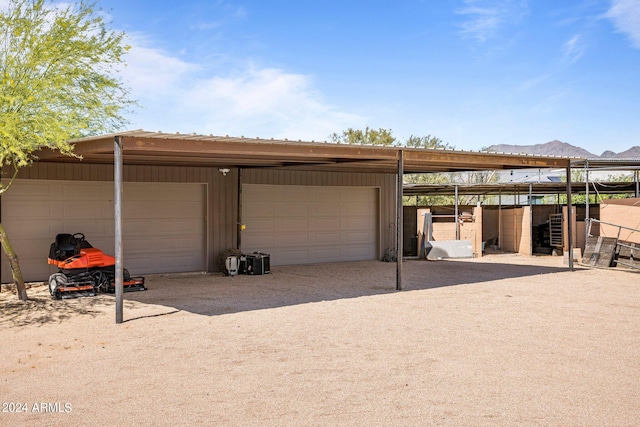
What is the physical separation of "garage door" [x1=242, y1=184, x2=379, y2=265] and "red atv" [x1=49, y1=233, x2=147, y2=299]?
4173 millimetres

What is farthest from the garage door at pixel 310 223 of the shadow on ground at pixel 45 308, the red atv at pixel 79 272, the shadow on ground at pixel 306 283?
the shadow on ground at pixel 45 308

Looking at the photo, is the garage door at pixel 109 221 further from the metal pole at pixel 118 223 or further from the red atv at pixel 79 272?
the metal pole at pixel 118 223

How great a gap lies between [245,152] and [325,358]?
3.92 m

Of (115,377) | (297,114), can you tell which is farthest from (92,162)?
(297,114)

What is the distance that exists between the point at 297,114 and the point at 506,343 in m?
46.9

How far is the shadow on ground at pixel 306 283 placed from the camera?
9.35 m

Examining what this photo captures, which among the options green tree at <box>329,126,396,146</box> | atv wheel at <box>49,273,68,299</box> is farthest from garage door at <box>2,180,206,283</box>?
green tree at <box>329,126,396,146</box>

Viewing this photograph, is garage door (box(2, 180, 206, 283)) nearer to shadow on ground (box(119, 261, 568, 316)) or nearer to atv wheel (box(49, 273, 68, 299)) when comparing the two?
shadow on ground (box(119, 261, 568, 316))

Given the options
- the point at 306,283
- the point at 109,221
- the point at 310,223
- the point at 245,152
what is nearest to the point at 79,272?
Answer: the point at 109,221

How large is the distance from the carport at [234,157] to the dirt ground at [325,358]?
132 cm

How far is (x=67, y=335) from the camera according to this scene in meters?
6.94

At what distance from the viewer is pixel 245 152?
8.77 metres

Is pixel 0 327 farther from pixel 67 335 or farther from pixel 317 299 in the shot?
pixel 317 299

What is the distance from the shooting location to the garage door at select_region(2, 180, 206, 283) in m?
11.1
